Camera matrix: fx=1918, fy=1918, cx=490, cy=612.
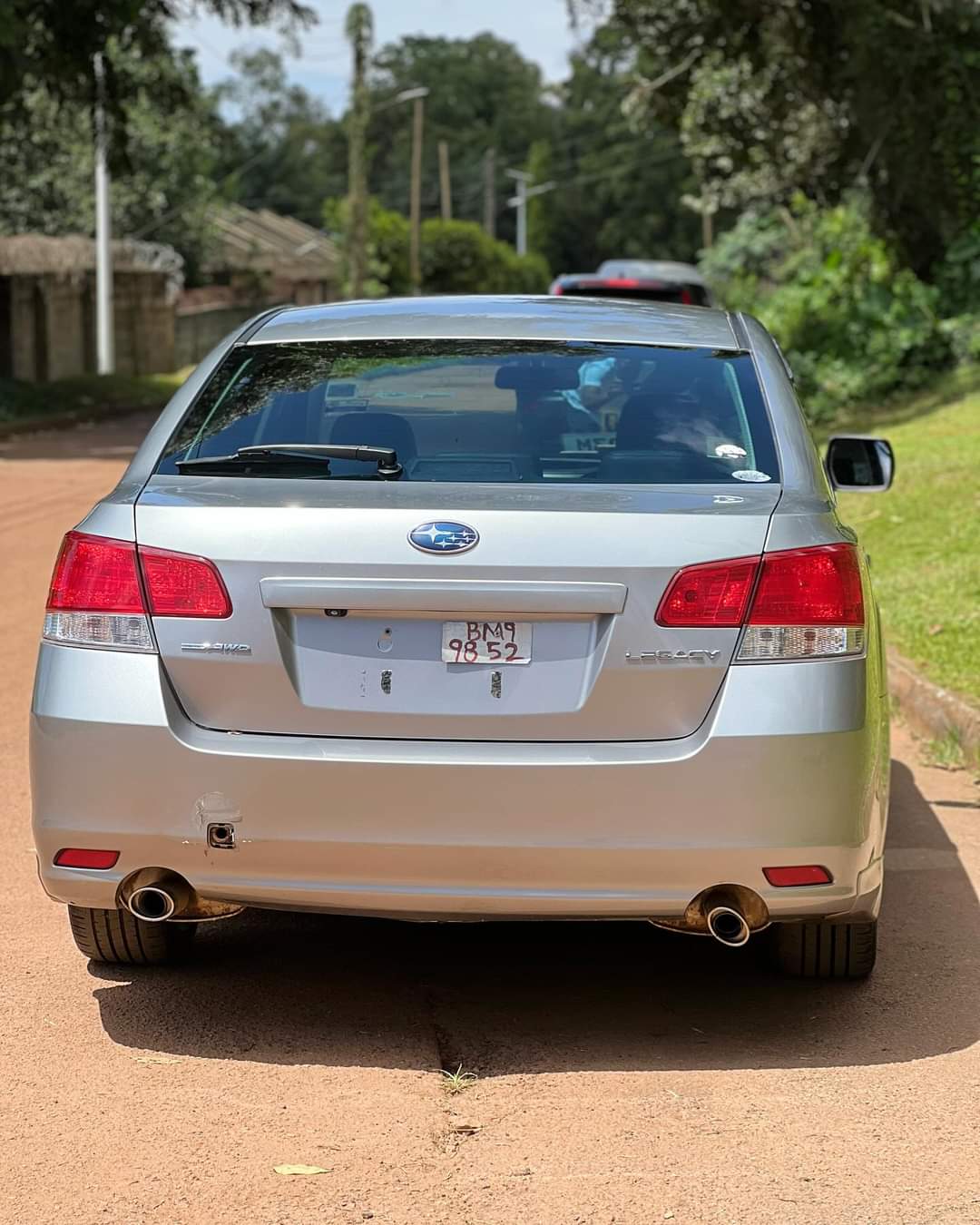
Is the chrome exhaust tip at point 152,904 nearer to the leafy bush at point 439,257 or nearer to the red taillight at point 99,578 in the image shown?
the red taillight at point 99,578

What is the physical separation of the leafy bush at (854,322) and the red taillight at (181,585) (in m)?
16.2

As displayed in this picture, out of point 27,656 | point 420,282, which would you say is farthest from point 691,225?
point 27,656

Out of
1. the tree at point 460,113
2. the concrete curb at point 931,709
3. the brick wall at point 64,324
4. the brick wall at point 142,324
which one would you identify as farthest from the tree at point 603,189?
the concrete curb at point 931,709

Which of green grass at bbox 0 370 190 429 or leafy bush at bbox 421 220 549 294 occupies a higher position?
green grass at bbox 0 370 190 429

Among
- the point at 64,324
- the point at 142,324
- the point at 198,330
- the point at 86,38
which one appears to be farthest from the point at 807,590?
the point at 198,330

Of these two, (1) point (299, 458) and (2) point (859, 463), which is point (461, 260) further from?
(1) point (299, 458)

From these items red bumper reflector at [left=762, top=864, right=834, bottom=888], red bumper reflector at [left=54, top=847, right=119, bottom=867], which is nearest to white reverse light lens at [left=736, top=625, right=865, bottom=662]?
red bumper reflector at [left=762, top=864, right=834, bottom=888]

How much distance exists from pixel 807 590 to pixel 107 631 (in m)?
1.46

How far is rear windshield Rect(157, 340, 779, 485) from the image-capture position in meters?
4.34

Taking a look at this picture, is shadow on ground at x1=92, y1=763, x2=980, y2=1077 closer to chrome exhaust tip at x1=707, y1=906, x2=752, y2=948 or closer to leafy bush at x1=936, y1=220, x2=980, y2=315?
chrome exhaust tip at x1=707, y1=906, x2=752, y2=948

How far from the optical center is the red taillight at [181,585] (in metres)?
3.95

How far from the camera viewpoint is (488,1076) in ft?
13.3

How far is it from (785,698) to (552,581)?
535mm

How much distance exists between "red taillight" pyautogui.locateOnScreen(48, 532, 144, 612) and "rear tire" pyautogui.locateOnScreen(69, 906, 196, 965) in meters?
0.82
